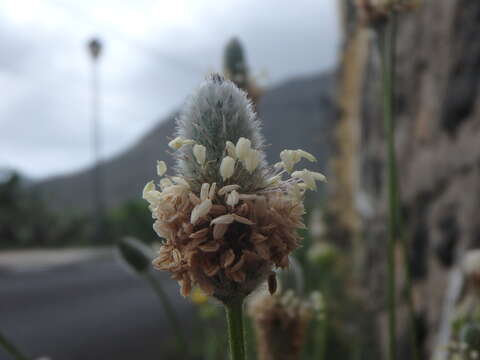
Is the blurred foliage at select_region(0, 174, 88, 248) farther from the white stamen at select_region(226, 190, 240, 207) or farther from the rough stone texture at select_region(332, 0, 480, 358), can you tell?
the white stamen at select_region(226, 190, 240, 207)

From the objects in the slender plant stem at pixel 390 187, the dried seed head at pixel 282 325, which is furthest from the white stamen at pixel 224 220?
the slender plant stem at pixel 390 187

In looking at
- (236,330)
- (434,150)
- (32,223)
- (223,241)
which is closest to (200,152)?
(223,241)

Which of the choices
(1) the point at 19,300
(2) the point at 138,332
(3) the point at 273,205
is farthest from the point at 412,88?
(1) the point at 19,300

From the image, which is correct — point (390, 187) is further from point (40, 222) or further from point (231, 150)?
point (40, 222)

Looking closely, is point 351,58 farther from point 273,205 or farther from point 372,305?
point 273,205

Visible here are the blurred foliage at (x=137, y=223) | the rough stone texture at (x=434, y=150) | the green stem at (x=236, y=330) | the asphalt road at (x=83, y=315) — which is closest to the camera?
the green stem at (x=236, y=330)

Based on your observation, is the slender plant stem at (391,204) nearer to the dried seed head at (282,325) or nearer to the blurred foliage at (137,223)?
the dried seed head at (282,325)
